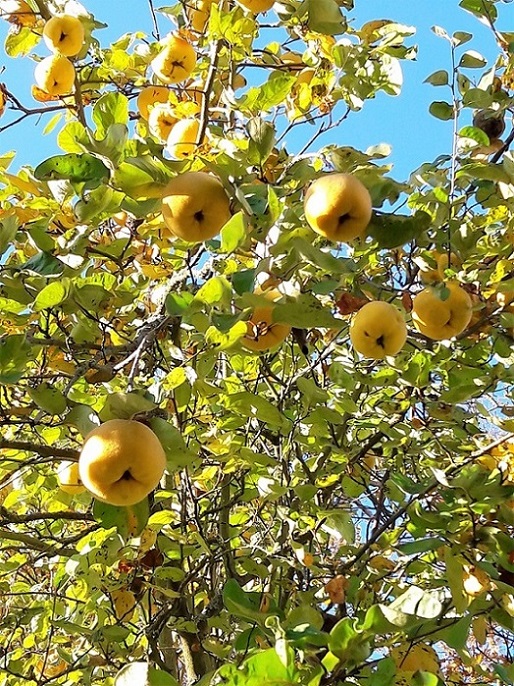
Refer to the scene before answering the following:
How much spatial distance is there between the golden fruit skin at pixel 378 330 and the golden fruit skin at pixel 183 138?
1.96 feet

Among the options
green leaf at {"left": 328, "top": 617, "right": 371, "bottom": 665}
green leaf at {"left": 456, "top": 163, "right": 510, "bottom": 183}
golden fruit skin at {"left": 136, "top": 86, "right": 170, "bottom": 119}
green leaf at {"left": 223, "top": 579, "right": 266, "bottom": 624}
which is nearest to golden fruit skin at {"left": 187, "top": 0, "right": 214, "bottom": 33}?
golden fruit skin at {"left": 136, "top": 86, "right": 170, "bottom": 119}

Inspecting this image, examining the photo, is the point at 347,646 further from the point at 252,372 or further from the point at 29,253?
the point at 29,253

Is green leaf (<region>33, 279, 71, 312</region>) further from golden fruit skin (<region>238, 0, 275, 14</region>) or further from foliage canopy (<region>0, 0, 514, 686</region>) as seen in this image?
golden fruit skin (<region>238, 0, 275, 14</region>)

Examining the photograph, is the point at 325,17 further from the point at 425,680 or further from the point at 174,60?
the point at 425,680

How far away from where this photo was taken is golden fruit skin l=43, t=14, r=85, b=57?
209 cm

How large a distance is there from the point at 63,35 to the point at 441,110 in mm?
1155

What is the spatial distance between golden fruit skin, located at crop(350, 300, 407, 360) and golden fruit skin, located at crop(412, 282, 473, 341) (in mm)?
73

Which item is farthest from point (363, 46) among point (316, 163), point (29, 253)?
point (29, 253)

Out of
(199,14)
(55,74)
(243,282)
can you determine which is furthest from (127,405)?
(199,14)

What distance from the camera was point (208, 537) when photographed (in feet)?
8.07

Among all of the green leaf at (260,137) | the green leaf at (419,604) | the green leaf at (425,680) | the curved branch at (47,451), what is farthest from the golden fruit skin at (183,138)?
the green leaf at (425,680)

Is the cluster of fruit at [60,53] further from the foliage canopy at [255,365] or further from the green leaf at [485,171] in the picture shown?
the green leaf at [485,171]

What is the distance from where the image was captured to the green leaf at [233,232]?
115 centimetres

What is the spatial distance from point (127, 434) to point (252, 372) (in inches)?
44.1
